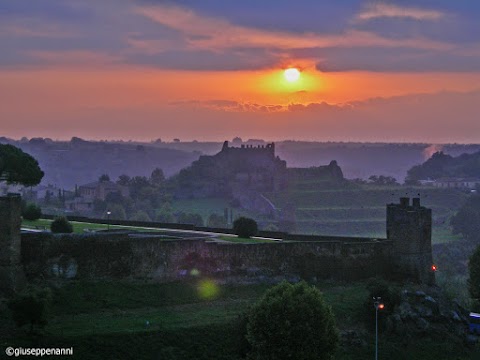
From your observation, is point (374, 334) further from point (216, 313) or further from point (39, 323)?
point (39, 323)

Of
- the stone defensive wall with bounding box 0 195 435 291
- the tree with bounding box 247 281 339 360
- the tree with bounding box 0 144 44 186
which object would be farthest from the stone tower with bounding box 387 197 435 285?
the tree with bounding box 0 144 44 186

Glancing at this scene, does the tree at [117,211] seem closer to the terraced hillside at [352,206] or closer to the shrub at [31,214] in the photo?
the terraced hillside at [352,206]

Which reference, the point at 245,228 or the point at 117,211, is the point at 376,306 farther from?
the point at 117,211

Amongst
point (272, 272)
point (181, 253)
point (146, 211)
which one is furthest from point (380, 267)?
point (146, 211)

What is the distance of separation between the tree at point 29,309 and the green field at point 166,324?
20.0 inches

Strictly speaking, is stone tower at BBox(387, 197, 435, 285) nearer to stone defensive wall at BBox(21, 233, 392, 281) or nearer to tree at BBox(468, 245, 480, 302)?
stone defensive wall at BBox(21, 233, 392, 281)

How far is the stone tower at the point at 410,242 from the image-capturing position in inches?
2094

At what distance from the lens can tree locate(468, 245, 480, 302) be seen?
5844cm

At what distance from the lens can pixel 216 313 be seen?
1710 inches

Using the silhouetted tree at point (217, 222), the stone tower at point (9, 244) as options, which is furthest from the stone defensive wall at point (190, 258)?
the silhouetted tree at point (217, 222)

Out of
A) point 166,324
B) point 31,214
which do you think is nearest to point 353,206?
point 31,214

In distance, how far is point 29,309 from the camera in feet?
121

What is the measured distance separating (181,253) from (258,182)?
377 ft

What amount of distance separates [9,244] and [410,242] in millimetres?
21211
